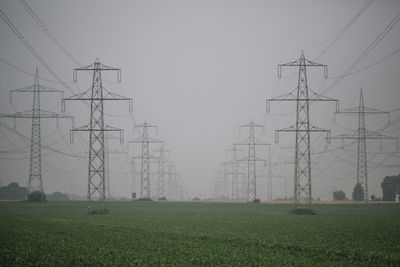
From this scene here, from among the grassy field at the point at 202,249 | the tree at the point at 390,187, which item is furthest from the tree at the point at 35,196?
the tree at the point at 390,187

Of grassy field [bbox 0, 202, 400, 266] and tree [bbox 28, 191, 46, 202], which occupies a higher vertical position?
grassy field [bbox 0, 202, 400, 266]

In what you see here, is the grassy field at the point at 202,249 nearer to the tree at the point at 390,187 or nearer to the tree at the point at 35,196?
the tree at the point at 35,196

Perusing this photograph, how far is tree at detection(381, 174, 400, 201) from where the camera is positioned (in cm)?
16375

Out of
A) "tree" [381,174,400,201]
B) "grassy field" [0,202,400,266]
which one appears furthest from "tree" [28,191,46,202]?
"tree" [381,174,400,201]

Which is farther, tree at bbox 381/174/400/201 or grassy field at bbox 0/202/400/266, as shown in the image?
tree at bbox 381/174/400/201

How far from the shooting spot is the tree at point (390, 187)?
537 feet

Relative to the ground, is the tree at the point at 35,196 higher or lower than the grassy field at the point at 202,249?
lower

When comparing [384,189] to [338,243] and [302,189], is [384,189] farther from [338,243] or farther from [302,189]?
[338,243]

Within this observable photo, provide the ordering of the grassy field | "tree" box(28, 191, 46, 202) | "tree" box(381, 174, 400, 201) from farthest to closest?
1. "tree" box(381, 174, 400, 201)
2. "tree" box(28, 191, 46, 202)
3. the grassy field

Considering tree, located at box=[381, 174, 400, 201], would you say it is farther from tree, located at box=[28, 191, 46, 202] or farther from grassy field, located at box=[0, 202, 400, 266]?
grassy field, located at box=[0, 202, 400, 266]

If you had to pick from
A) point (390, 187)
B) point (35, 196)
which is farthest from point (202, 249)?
point (390, 187)

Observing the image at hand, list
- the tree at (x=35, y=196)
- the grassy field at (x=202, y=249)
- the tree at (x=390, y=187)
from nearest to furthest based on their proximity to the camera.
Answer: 1. the grassy field at (x=202, y=249)
2. the tree at (x=35, y=196)
3. the tree at (x=390, y=187)

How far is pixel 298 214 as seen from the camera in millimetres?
58094

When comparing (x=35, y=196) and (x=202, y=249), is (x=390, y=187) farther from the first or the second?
(x=202, y=249)
